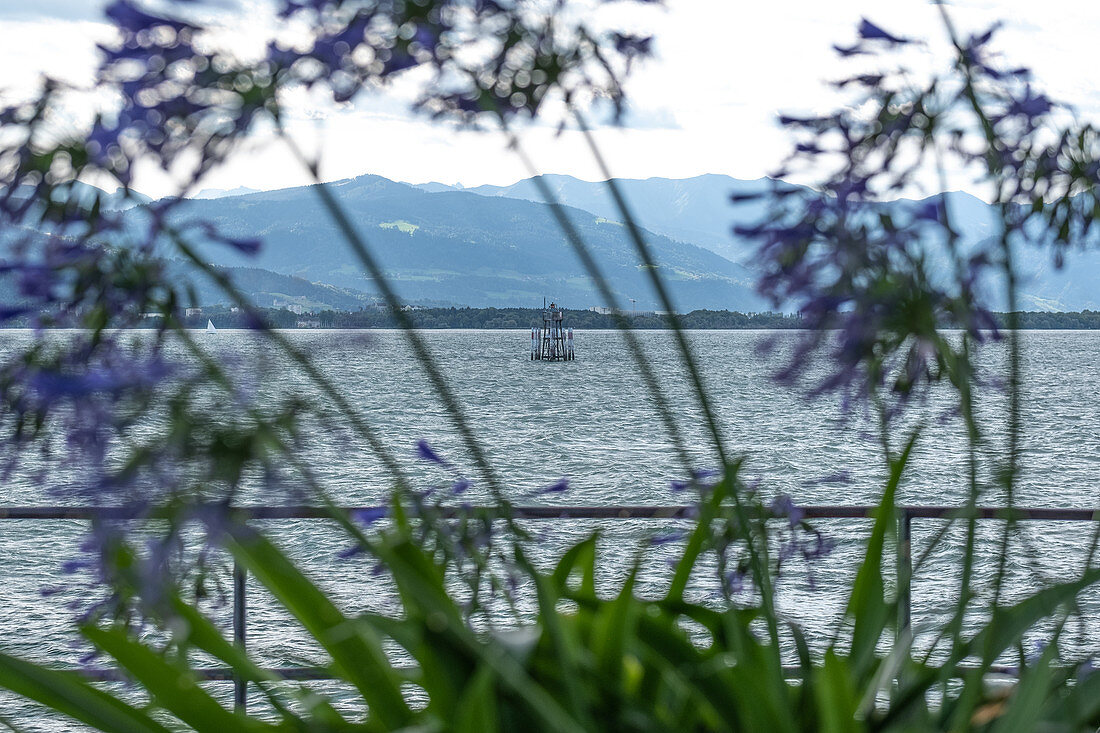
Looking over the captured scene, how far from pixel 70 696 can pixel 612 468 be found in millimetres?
31809

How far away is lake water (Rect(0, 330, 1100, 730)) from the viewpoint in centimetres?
185

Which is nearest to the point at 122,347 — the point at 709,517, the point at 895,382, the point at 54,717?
the point at 709,517

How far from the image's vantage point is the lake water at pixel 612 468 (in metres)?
1.85

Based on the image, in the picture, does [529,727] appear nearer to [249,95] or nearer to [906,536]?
[249,95]

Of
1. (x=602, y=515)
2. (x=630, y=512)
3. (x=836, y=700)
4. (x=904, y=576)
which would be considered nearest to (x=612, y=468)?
(x=602, y=515)

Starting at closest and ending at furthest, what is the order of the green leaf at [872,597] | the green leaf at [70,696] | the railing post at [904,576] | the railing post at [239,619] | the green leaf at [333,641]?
the green leaf at [70,696], the green leaf at [333,641], the green leaf at [872,597], the railing post at [904,576], the railing post at [239,619]

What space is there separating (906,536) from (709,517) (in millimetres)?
918

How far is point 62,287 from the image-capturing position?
1.31m

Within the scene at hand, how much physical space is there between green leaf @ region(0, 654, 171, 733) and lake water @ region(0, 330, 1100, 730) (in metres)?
0.27

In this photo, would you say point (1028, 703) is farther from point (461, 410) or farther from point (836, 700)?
point (461, 410)

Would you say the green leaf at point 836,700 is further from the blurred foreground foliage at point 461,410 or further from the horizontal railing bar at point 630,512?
the horizontal railing bar at point 630,512

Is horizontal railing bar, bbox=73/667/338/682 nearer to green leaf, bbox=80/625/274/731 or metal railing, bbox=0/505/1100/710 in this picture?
metal railing, bbox=0/505/1100/710

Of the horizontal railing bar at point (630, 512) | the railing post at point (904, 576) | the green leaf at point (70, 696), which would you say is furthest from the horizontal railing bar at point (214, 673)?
the railing post at point (904, 576)

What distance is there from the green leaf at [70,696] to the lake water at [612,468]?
0.89 ft
